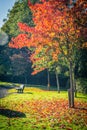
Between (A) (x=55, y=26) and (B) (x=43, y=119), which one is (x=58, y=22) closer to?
(A) (x=55, y=26)

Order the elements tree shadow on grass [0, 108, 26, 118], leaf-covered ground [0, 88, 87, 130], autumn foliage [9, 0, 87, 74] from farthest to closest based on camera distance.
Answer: autumn foliage [9, 0, 87, 74], tree shadow on grass [0, 108, 26, 118], leaf-covered ground [0, 88, 87, 130]

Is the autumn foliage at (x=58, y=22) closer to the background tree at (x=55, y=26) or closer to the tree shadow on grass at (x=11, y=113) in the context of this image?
the background tree at (x=55, y=26)

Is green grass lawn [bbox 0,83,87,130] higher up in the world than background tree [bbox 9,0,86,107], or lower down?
lower down

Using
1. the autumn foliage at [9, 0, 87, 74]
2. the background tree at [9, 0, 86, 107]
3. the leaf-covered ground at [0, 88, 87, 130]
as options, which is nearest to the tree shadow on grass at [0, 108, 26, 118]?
the leaf-covered ground at [0, 88, 87, 130]

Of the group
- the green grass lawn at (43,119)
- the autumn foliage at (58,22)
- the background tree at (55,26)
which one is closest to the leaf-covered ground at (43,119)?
the green grass lawn at (43,119)

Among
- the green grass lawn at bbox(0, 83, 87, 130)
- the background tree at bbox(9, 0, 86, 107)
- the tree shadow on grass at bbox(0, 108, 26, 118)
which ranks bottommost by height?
the green grass lawn at bbox(0, 83, 87, 130)

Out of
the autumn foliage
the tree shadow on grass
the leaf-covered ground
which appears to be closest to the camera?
the leaf-covered ground

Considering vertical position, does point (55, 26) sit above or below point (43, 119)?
above

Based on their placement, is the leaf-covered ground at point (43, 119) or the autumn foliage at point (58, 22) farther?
the autumn foliage at point (58, 22)

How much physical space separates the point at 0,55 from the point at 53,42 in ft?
122

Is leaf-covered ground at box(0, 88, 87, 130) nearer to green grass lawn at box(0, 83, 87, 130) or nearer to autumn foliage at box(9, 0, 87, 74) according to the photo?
green grass lawn at box(0, 83, 87, 130)

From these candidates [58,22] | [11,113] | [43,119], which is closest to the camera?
[43,119]

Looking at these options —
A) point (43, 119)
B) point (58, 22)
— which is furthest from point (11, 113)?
point (58, 22)

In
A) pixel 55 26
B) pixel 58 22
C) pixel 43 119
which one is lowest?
pixel 43 119
